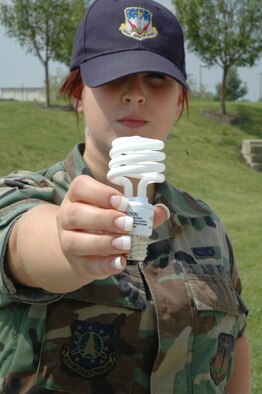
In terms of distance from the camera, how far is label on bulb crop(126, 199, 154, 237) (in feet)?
3.59

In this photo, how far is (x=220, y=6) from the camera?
26609 millimetres

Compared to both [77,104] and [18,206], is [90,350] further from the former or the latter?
[77,104]

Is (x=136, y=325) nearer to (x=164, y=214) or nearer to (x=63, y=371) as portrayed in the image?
(x=63, y=371)

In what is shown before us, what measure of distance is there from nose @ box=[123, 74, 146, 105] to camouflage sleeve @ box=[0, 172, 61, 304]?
0.33 metres

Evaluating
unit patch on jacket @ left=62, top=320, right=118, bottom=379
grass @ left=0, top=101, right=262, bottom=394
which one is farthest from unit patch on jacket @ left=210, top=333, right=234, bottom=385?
grass @ left=0, top=101, right=262, bottom=394

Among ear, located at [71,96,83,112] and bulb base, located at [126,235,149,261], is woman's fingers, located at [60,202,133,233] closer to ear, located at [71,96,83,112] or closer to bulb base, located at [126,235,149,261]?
bulb base, located at [126,235,149,261]

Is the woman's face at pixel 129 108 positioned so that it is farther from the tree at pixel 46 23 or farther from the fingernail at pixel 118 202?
the tree at pixel 46 23

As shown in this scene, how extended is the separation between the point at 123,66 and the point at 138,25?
189 mm

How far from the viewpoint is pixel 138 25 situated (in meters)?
1.82

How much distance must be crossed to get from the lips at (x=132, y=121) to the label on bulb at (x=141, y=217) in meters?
0.63

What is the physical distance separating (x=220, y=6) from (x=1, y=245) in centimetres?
2666

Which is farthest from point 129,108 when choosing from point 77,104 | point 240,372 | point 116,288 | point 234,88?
point 234,88

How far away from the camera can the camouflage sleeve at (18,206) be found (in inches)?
59.9

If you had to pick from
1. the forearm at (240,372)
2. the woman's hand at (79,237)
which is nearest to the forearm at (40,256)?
the woman's hand at (79,237)
